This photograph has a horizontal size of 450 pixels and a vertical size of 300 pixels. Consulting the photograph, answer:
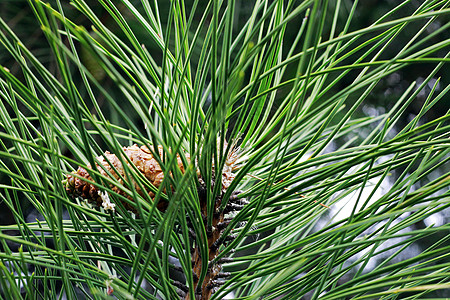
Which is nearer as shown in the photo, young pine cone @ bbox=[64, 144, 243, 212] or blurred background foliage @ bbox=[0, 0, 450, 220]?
young pine cone @ bbox=[64, 144, 243, 212]

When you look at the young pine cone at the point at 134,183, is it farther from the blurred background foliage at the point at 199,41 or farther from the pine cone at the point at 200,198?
the blurred background foliage at the point at 199,41

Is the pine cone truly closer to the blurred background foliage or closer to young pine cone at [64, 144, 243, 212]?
young pine cone at [64, 144, 243, 212]

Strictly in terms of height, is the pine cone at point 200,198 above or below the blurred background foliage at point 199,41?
below

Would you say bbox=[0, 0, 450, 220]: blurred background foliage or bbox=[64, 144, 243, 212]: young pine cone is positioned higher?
bbox=[0, 0, 450, 220]: blurred background foliage

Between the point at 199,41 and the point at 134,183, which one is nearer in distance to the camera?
the point at 134,183

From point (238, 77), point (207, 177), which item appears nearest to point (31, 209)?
point (207, 177)

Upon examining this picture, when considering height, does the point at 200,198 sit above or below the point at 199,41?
below

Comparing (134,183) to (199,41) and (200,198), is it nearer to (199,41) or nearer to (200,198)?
(200,198)

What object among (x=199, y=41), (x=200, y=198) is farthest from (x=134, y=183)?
(x=199, y=41)

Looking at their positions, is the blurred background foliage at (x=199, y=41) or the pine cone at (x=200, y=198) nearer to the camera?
the pine cone at (x=200, y=198)

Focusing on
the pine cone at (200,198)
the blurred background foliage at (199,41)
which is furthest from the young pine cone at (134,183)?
the blurred background foliage at (199,41)

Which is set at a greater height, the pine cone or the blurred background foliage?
the blurred background foliage

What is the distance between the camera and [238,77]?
248 millimetres

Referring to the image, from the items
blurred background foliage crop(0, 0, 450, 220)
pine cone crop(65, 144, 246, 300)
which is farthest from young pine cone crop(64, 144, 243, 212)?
blurred background foliage crop(0, 0, 450, 220)
